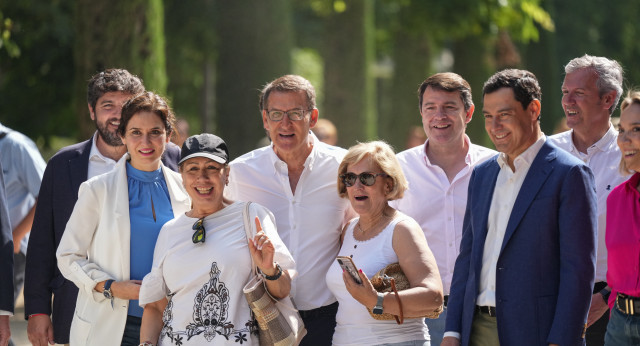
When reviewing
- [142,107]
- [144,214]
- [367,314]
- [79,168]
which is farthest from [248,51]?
[367,314]

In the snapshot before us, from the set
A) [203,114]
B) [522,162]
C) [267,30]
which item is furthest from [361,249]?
[203,114]

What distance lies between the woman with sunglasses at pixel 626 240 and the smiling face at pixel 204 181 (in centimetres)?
208

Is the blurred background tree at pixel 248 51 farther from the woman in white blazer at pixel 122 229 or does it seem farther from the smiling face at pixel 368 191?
the smiling face at pixel 368 191

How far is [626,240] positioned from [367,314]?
1389 mm

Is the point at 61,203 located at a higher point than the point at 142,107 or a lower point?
lower

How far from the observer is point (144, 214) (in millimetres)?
5367

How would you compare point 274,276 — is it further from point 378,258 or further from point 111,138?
point 111,138

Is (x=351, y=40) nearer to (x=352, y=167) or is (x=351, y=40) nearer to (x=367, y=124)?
(x=367, y=124)

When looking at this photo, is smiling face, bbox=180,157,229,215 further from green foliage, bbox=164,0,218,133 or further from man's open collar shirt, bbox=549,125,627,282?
green foliage, bbox=164,0,218,133

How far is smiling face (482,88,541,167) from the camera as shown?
15.6 feet

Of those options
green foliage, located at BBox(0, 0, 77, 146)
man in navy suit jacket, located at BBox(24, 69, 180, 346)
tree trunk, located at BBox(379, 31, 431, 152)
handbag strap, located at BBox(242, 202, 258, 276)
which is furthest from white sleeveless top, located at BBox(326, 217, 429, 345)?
tree trunk, located at BBox(379, 31, 431, 152)

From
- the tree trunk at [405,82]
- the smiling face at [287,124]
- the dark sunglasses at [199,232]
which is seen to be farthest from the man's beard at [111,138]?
the tree trunk at [405,82]

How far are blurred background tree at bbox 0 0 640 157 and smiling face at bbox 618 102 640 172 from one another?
676 cm

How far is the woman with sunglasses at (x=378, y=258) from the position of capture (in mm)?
4809
